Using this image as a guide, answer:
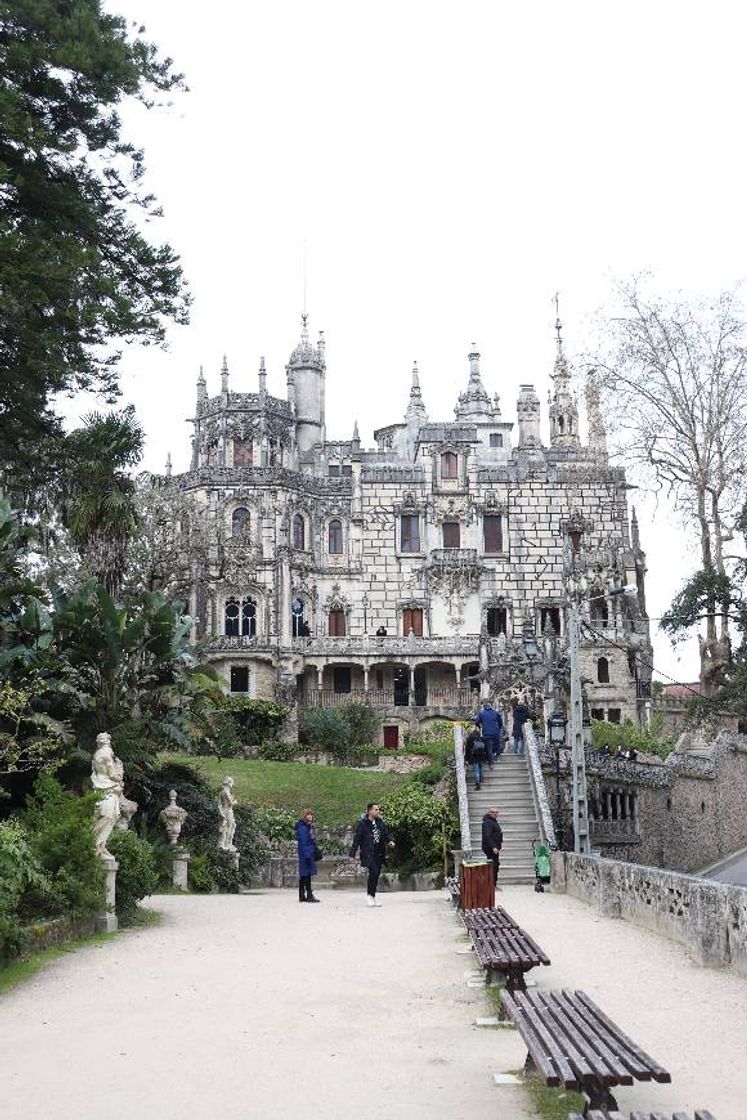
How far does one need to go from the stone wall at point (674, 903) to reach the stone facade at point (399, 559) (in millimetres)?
34770

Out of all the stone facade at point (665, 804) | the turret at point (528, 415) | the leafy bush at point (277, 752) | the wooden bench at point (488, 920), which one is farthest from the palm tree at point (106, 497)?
the turret at point (528, 415)

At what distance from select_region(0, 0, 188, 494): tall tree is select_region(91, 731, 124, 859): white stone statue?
15.6 ft

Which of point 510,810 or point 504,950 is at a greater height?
point 510,810

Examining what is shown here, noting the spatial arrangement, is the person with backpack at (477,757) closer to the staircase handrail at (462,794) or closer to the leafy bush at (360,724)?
the staircase handrail at (462,794)

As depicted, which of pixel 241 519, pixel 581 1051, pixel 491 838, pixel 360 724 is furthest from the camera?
pixel 241 519

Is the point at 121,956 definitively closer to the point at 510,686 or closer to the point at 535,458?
the point at 510,686

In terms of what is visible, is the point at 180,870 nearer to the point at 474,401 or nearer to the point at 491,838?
the point at 491,838

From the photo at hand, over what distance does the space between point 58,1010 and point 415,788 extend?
21.7 meters

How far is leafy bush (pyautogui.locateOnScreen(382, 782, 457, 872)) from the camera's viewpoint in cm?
2819

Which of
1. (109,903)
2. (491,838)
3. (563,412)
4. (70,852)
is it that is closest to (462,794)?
(491,838)

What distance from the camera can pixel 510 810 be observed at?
91.8ft

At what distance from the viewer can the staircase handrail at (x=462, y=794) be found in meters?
25.8

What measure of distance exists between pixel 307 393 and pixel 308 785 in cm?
2950

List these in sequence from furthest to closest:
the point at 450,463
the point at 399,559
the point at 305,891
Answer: the point at 450,463 → the point at 399,559 → the point at 305,891
